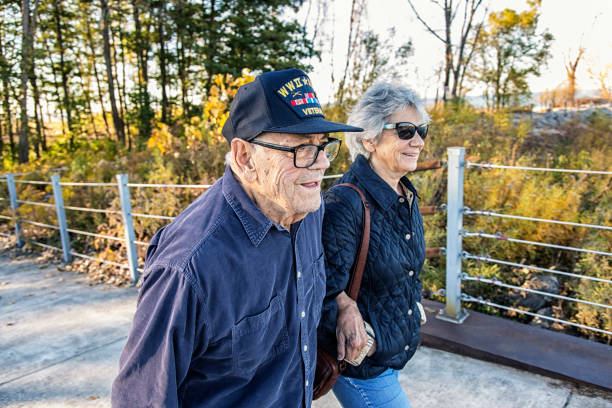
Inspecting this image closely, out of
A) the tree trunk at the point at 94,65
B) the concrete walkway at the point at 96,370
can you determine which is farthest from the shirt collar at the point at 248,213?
the tree trunk at the point at 94,65

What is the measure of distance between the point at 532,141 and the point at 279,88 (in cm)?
913

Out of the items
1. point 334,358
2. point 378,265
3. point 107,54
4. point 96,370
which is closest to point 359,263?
point 378,265

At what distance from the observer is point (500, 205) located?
5.17 meters

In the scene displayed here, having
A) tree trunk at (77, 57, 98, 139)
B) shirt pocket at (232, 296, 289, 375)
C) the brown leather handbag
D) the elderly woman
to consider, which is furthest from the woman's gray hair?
tree trunk at (77, 57, 98, 139)

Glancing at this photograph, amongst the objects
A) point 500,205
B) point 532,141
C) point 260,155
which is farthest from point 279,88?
point 532,141

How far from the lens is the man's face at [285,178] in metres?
1.21

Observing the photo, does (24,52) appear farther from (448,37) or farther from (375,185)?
(375,185)

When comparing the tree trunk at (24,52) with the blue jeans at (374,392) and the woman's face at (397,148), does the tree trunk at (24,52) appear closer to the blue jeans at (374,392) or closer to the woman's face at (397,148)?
the woman's face at (397,148)

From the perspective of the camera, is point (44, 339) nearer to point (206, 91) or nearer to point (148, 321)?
point (148, 321)

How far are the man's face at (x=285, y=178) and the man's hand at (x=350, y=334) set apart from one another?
50cm

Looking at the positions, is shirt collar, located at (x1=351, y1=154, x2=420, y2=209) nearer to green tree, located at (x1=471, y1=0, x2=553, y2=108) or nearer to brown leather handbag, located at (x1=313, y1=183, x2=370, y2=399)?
brown leather handbag, located at (x1=313, y1=183, x2=370, y2=399)

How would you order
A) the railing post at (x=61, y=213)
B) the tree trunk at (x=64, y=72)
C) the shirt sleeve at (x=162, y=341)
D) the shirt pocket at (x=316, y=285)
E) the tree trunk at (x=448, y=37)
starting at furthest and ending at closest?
the tree trunk at (x=64, y=72), the tree trunk at (x=448, y=37), the railing post at (x=61, y=213), the shirt pocket at (x=316, y=285), the shirt sleeve at (x=162, y=341)

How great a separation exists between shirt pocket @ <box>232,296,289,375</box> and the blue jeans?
21.9 inches

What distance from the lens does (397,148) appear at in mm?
1841
